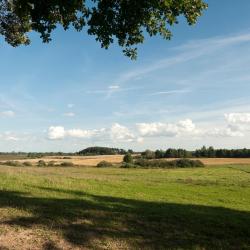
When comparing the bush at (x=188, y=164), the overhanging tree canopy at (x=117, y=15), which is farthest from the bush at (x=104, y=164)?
the overhanging tree canopy at (x=117, y=15)

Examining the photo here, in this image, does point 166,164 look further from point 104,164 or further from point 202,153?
point 202,153

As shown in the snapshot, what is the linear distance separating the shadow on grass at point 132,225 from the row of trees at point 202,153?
409ft

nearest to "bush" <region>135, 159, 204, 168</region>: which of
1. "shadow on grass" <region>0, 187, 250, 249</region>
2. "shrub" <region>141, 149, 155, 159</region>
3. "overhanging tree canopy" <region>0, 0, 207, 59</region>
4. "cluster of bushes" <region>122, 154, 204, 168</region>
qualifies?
"cluster of bushes" <region>122, 154, 204, 168</region>

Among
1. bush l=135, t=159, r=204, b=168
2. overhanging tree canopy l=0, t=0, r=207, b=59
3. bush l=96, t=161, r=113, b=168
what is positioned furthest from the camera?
bush l=135, t=159, r=204, b=168

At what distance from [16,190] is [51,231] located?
340 inches

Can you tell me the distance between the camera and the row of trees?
141 metres

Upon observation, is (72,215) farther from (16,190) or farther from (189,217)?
(16,190)

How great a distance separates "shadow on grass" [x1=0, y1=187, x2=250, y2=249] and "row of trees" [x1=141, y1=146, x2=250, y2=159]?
409 feet

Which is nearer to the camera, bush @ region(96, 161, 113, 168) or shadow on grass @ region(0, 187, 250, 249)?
shadow on grass @ region(0, 187, 250, 249)

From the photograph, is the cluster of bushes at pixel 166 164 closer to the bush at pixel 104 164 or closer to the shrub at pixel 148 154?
the bush at pixel 104 164

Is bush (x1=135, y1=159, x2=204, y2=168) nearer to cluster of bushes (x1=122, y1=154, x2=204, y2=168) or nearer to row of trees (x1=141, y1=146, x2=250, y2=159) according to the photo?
cluster of bushes (x1=122, y1=154, x2=204, y2=168)

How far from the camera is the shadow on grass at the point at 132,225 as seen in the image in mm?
11311

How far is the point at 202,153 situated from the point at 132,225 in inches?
5403

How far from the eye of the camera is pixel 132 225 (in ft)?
42.1
